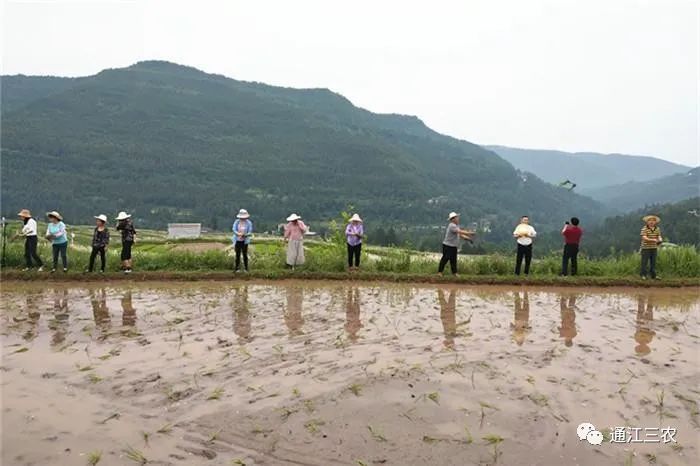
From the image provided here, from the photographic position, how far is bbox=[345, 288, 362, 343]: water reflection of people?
7.74 m

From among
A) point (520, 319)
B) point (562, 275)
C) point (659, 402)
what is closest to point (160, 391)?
point (659, 402)

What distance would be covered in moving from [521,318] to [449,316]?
1.21 metres

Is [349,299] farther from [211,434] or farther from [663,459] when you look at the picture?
[663,459]

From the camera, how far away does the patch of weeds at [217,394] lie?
201 inches

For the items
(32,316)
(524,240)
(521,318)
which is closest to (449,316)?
(521,318)

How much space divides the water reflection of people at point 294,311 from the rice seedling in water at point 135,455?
3.46 meters

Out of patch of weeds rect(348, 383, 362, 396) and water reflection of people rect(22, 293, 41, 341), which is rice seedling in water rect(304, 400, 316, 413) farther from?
water reflection of people rect(22, 293, 41, 341)

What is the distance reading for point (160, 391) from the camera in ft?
17.3

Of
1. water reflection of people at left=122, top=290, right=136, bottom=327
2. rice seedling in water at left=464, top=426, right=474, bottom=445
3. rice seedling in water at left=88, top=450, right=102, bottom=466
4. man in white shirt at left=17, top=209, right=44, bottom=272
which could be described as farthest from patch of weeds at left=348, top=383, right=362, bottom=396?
man in white shirt at left=17, top=209, right=44, bottom=272

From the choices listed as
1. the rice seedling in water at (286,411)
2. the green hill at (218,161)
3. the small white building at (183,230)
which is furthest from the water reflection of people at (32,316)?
the green hill at (218,161)

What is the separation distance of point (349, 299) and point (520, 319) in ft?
11.3

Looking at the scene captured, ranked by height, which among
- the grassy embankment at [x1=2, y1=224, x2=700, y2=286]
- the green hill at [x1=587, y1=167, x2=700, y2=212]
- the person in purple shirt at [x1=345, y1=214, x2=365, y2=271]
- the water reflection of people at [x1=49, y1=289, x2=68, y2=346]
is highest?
the green hill at [x1=587, y1=167, x2=700, y2=212]

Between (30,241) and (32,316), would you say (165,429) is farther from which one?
(30,241)

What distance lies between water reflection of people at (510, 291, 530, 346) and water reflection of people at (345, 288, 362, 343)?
7.69 feet
